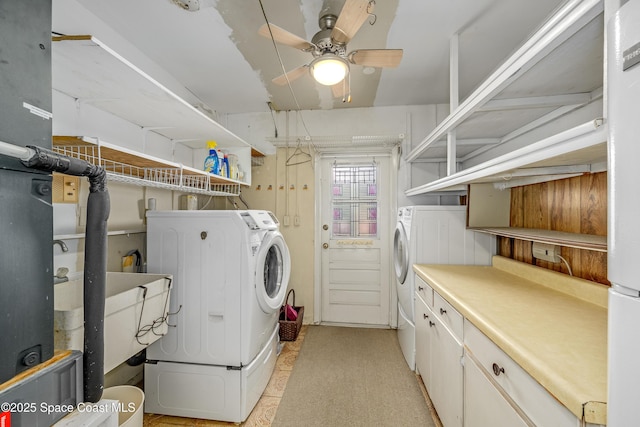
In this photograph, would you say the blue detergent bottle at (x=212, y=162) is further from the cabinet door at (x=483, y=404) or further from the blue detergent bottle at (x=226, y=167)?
the cabinet door at (x=483, y=404)

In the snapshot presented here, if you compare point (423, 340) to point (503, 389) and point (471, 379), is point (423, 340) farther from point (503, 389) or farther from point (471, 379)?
point (503, 389)

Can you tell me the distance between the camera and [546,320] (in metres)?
1.10

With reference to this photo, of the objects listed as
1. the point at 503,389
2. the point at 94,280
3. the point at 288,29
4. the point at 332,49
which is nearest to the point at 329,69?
the point at 332,49

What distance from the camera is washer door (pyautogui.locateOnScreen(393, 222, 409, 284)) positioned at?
2319 mm

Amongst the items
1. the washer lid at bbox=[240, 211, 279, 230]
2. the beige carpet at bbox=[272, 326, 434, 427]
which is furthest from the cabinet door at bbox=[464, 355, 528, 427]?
the washer lid at bbox=[240, 211, 279, 230]

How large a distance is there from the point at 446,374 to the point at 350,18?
1944 millimetres

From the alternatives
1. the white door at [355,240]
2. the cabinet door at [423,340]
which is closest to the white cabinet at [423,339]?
the cabinet door at [423,340]

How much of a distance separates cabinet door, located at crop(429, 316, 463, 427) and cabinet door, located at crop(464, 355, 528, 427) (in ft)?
0.25

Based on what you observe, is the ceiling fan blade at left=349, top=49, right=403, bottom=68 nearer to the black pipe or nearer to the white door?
the black pipe

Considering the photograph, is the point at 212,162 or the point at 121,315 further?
the point at 212,162

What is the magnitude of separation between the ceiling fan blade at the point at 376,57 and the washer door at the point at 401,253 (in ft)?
4.59

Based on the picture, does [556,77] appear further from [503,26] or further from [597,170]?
[503,26]

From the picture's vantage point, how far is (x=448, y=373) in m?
1.44

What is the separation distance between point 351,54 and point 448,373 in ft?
6.27
